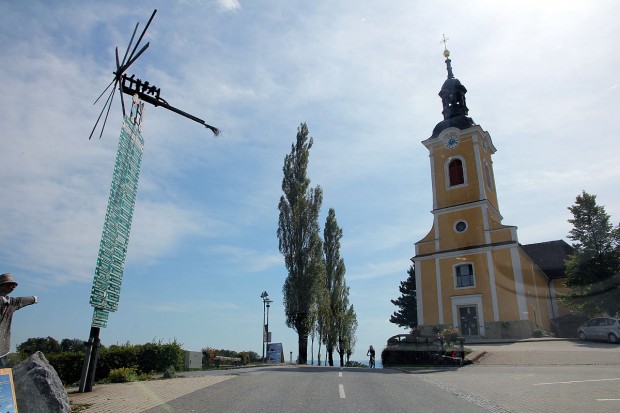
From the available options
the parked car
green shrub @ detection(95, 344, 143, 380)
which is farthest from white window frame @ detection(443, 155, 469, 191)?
green shrub @ detection(95, 344, 143, 380)

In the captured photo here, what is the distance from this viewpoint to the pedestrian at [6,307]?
5.86 metres

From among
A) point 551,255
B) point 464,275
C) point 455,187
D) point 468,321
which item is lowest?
point 468,321

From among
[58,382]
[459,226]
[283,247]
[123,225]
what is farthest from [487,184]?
[58,382]

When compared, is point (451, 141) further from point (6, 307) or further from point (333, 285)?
point (6, 307)

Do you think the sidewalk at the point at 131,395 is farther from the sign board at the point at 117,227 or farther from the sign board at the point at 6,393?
the sign board at the point at 6,393

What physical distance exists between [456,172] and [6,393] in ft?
119

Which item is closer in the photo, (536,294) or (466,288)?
(466,288)

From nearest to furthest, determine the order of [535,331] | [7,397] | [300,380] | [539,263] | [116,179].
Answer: [7,397] < [116,179] < [300,380] < [535,331] < [539,263]

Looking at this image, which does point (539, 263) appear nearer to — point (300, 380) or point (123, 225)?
point (300, 380)

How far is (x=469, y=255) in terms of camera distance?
3450 cm

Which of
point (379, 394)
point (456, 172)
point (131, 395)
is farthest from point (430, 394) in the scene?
point (456, 172)

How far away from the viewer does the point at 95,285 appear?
10625 millimetres

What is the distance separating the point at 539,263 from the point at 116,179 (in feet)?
149

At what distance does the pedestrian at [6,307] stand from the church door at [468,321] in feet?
104
